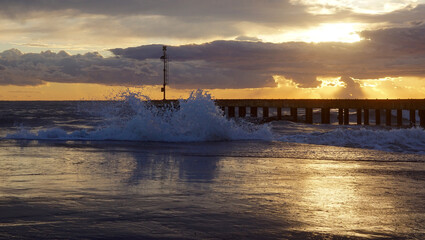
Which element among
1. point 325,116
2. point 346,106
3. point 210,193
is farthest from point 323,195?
point 325,116

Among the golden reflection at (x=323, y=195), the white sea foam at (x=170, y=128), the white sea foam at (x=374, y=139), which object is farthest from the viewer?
the white sea foam at (x=170, y=128)

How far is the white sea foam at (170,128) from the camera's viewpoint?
18.6 m

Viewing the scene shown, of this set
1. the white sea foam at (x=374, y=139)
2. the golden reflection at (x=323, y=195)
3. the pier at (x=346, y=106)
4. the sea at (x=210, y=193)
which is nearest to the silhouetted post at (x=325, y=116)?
the pier at (x=346, y=106)

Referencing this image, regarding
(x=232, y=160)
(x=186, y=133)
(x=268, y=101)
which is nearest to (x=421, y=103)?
(x=268, y=101)

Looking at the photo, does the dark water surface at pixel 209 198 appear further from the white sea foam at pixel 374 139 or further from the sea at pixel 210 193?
the white sea foam at pixel 374 139

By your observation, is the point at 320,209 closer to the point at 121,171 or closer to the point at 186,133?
the point at 121,171

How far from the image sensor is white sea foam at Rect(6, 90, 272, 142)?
1858cm

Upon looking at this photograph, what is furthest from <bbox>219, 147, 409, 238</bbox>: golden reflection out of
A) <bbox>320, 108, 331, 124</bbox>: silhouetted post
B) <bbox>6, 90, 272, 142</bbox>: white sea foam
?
<bbox>320, 108, 331, 124</bbox>: silhouetted post

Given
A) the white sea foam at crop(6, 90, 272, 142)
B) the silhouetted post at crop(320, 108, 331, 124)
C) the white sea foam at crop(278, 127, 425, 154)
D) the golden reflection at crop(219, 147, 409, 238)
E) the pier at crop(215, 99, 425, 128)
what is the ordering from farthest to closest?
the silhouetted post at crop(320, 108, 331, 124), the pier at crop(215, 99, 425, 128), the white sea foam at crop(6, 90, 272, 142), the white sea foam at crop(278, 127, 425, 154), the golden reflection at crop(219, 147, 409, 238)

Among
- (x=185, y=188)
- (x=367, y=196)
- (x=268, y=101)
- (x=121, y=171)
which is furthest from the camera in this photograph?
(x=268, y=101)

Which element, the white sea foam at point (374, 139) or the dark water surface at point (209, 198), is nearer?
the dark water surface at point (209, 198)

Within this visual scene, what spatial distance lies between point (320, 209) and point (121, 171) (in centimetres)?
457

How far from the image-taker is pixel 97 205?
5863mm

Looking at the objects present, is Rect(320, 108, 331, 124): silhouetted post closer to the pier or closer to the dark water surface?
the pier
